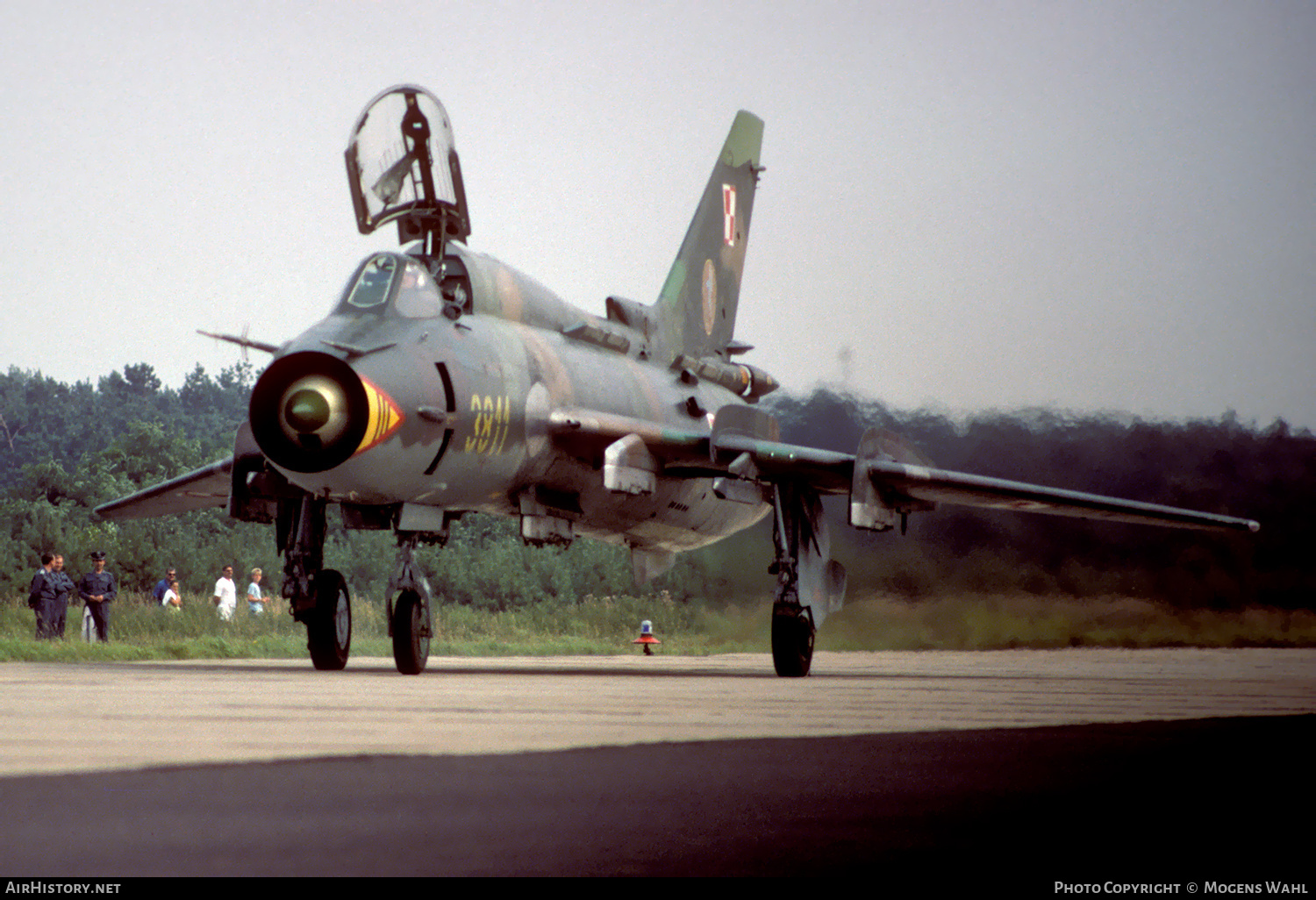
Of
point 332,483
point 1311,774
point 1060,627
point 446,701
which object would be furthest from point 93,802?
point 1060,627

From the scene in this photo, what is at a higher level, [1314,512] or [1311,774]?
[1314,512]

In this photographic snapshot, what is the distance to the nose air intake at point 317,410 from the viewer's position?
11.8 m

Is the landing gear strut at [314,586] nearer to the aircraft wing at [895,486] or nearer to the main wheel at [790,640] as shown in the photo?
the aircraft wing at [895,486]

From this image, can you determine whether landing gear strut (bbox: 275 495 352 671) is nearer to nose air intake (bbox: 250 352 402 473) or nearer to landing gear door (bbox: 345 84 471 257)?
nose air intake (bbox: 250 352 402 473)

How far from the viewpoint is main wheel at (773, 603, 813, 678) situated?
49.6 feet

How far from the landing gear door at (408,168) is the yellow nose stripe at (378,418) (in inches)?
102

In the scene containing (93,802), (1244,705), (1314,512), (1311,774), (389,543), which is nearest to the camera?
(93,802)

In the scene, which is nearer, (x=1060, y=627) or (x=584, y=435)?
(x=584, y=435)

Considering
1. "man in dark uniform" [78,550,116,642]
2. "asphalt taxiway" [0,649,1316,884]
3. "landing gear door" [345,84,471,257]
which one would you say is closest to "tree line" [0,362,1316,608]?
"landing gear door" [345,84,471,257]

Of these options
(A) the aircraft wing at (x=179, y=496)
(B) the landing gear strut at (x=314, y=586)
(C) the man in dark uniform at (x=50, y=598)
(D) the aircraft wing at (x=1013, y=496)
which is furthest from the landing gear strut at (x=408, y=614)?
(C) the man in dark uniform at (x=50, y=598)

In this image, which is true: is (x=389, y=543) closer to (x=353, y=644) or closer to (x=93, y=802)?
(x=353, y=644)

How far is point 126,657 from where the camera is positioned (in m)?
16.9

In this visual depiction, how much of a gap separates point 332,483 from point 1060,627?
11.7m

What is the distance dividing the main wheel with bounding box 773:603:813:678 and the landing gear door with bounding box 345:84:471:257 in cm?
486
